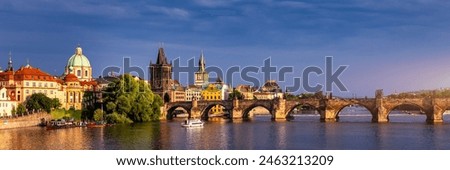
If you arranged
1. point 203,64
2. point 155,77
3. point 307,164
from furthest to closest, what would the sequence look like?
point 203,64, point 155,77, point 307,164

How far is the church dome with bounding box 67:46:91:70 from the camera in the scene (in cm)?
4553

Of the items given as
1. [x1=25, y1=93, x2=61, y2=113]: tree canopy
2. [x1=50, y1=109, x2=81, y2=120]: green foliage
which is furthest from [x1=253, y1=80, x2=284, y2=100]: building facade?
[x1=25, y1=93, x2=61, y2=113]: tree canopy

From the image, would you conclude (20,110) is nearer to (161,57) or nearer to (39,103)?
(39,103)

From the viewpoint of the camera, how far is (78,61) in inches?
1799

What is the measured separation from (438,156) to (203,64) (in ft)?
206

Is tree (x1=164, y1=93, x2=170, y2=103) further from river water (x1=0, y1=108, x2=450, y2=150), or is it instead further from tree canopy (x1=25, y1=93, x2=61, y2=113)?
river water (x1=0, y1=108, x2=450, y2=150)

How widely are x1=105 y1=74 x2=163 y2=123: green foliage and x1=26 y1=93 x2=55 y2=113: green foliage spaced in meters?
2.75

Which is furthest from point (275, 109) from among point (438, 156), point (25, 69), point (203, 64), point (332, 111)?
point (203, 64)

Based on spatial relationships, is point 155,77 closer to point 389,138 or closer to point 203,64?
point 203,64

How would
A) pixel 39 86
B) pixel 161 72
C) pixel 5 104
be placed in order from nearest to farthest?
pixel 5 104 → pixel 39 86 → pixel 161 72

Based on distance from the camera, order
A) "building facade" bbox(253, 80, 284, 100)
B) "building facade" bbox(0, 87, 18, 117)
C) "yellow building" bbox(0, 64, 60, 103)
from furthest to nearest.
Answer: "building facade" bbox(253, 80, 284, 100), "yellow building" bbox(0, 64, 60, 103), "building facade" bbox(0, 87, 18, 117)

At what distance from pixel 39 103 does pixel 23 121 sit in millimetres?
3746

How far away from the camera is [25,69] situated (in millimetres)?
33312

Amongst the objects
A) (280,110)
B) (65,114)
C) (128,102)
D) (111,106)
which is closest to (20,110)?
(65,114)
